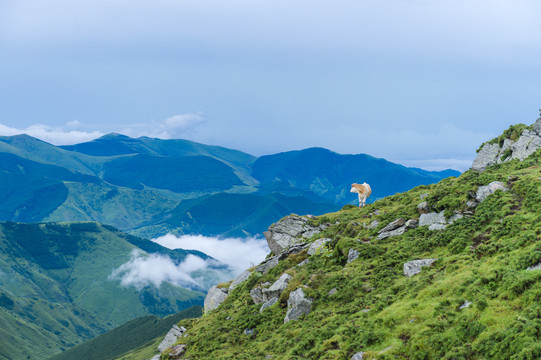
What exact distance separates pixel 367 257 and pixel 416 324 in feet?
49.4

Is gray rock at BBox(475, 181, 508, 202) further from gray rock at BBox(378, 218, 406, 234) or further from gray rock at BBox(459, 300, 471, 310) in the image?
gray rock at BBox(459, 300, 471, 310)

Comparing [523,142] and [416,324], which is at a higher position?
[523,142]

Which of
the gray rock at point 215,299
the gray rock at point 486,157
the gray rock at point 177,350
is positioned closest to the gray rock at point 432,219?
the gray rock at point 486,157

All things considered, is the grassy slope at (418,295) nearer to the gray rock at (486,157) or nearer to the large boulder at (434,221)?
the large boulder at (434,221)

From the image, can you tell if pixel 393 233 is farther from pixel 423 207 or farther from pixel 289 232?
pixel 289 232

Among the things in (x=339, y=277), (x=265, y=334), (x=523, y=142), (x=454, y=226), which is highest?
(x=523, y=142)

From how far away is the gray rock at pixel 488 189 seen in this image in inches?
1689

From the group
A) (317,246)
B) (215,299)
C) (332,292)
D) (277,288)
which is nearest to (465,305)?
(332,292)

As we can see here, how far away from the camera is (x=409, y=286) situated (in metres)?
33.0

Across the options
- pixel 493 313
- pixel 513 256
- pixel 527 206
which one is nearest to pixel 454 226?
pixel 527 206

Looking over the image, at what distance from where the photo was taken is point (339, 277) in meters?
39.8

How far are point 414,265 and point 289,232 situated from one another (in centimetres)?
2729

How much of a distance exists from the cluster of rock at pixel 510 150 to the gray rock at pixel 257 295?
3551 cm

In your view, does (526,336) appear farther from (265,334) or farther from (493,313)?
(265,334)
